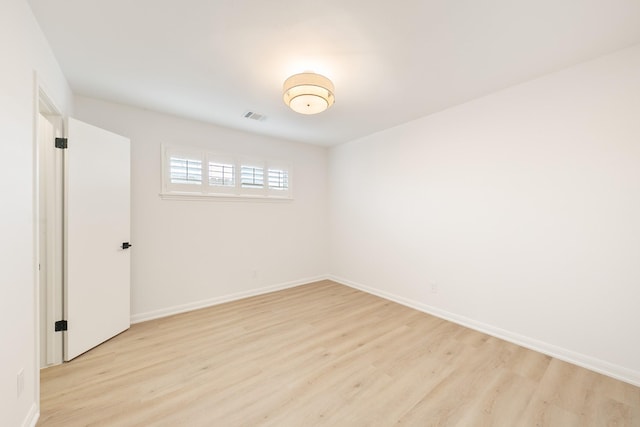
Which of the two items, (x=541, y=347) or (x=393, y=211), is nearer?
(x=541, y=347)

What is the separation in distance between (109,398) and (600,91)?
182 inches

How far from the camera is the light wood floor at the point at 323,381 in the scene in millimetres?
1666

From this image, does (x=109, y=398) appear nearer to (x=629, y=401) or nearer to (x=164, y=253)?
(x=164, y=253)

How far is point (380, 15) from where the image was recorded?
169cm

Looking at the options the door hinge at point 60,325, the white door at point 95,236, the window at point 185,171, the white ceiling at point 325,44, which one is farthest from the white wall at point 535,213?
the door hinge at point 60,325

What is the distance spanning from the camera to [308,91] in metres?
2.19

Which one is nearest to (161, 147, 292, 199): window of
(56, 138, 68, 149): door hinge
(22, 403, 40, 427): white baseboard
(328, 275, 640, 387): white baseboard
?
(56, 138, 68, 149): door hinge

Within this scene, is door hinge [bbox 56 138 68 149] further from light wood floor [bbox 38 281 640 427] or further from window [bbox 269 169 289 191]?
window [bbox 269 169 289 191]

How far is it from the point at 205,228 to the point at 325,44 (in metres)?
2.84

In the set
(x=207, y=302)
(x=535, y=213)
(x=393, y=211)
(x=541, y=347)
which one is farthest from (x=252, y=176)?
(x=541, y=347)

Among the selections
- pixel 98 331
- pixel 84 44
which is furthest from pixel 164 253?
pixel 84 44

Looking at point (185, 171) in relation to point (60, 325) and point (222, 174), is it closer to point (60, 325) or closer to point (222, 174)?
point (222, 174)

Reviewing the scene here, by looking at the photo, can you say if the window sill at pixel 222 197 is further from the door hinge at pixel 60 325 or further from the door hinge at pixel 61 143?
the door hinge at pixel 60 325

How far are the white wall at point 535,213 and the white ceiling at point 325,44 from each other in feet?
1.07
